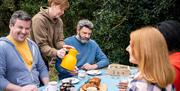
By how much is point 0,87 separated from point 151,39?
153 cm

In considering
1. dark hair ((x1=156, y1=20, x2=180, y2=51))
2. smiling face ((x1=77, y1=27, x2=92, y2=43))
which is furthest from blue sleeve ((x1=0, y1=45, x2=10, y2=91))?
dark hair ((x1=156, y1=20, x2=180, y2=51))

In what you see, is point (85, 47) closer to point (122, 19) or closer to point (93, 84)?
point (93, 84)

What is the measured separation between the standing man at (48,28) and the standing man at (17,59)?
1.40ft

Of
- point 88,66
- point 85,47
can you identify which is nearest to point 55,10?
point 85,47

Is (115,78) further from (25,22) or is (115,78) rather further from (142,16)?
(142,16)

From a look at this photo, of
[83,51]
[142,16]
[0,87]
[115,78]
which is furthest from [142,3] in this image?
[0,87]

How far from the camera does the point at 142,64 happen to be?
2.23 meters

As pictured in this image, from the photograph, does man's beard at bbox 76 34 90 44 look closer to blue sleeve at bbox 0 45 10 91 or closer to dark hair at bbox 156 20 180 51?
blue sleeve at bbox 0 45 10 91

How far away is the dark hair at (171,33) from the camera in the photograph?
255cm

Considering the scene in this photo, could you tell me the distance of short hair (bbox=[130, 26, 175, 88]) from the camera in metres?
2.21

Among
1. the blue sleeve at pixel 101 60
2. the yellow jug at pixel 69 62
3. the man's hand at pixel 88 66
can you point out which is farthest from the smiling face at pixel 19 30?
the blue sleeve at pixel 101 60

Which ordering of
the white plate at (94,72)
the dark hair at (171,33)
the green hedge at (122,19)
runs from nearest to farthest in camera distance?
the dark hair at (171,33), the white plate at (94,72), the green hedge at (122,19)

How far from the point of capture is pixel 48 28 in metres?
4.00

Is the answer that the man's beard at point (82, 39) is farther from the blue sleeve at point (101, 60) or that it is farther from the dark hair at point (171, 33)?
the dark hair at point (171, 33)
